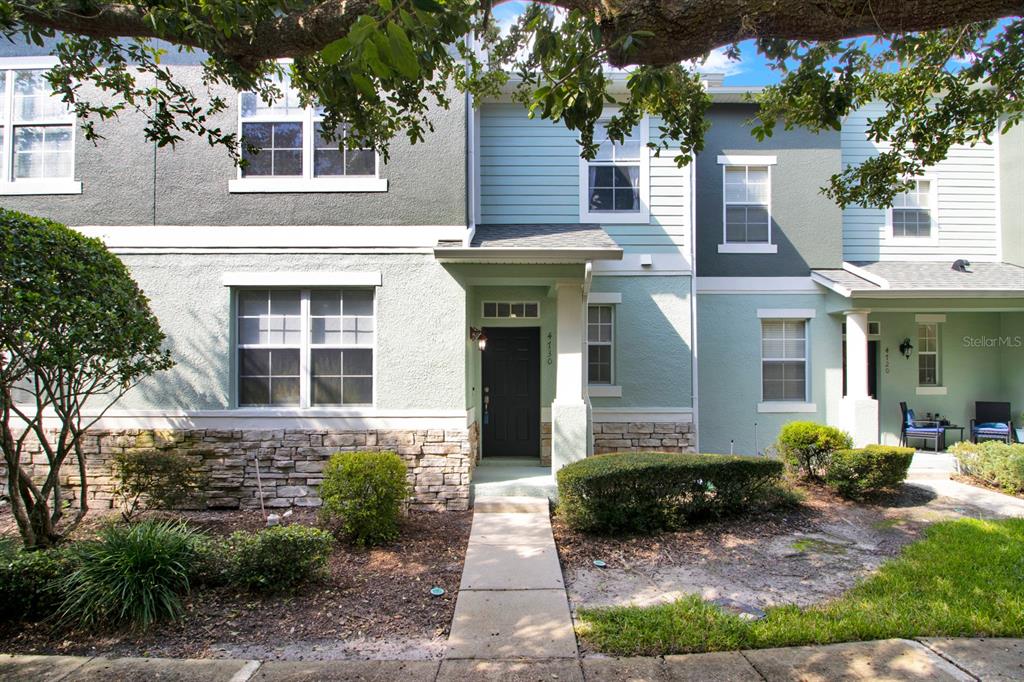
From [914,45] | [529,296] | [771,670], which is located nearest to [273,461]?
[529,296]

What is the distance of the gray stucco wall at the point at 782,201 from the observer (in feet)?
33.4

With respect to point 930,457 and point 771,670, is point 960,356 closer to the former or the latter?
point 930,457

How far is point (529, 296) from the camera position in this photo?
899 centimetres

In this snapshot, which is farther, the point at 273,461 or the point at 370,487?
the point at 273,461

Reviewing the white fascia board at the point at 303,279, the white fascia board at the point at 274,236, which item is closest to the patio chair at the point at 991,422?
the white fascia board at the point at 274,236

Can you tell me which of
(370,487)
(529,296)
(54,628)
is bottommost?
(54,628)

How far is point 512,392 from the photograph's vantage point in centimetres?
910

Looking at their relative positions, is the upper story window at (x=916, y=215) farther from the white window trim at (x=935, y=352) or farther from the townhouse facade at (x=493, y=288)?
the white window trim at (x=935, y=352)

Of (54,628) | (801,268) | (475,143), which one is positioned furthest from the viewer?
(801,268)

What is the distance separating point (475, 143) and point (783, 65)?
466cm

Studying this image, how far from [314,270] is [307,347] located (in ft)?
3.49

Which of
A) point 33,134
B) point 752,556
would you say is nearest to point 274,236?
point 33,134

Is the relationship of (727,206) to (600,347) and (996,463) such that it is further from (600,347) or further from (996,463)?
(996,463)

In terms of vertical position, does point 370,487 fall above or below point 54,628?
above
